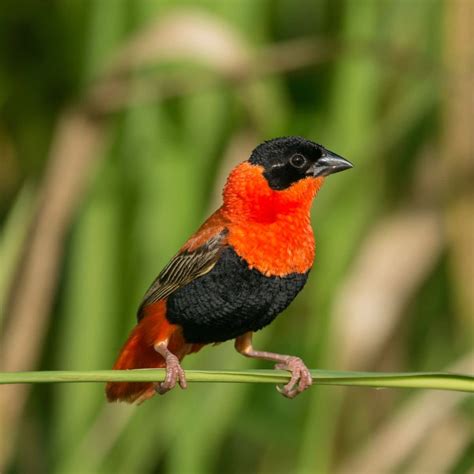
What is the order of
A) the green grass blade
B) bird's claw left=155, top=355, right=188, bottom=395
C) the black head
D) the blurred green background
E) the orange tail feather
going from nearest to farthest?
the green grass blade, bird's claw left=155, top=355, right=188, bottom=395, the orange tail feather, the black head, the blurred green background

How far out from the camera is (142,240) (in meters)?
3.13

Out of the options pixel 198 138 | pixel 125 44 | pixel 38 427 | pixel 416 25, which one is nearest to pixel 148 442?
pixel 38 427

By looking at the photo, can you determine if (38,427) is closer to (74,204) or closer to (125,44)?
(74,204)

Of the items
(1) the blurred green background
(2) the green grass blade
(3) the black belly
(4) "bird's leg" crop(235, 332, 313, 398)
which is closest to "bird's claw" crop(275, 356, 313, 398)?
(4) "bird's leg" crop(235, 332, 313, 398)

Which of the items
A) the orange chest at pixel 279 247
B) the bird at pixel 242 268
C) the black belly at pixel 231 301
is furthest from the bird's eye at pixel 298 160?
the black belly at pixel 231 301

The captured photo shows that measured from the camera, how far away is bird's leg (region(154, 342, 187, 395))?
1661 millimetres

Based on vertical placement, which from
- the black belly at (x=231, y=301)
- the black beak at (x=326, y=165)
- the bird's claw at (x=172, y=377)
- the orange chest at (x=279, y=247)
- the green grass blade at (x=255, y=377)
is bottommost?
the bird's claw at (x=172, y=377)

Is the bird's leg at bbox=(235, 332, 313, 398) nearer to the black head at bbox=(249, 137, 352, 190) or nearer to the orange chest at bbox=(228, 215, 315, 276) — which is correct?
the orange chest at bbox=(228, 215, 315, 276)

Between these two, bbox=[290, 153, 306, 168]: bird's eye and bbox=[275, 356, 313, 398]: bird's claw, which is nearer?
bbox=[275, 356, 313, 398]: bird's claw

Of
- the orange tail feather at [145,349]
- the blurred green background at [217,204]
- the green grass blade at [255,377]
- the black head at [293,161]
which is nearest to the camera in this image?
the green grass blade at [255,377]

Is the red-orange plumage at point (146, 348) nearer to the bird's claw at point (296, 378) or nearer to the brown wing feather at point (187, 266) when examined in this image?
the brown wing feather at point (187, 266)

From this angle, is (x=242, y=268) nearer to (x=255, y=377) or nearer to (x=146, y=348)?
(x=146, y=348)

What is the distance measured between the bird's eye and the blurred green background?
38.9 inches

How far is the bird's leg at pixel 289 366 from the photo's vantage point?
175cm
